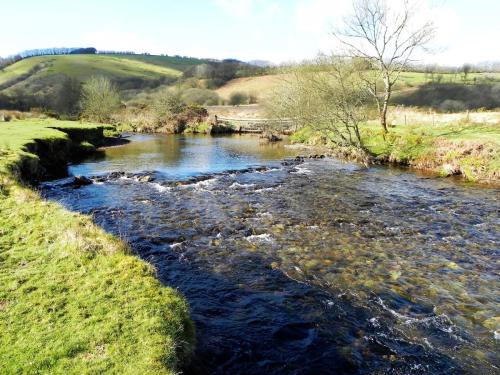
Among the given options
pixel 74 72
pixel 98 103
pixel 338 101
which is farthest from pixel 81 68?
pixel 338 101

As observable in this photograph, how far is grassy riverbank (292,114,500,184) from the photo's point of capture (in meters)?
27.7

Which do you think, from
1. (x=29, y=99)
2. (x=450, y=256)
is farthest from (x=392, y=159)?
(x=29, y=99)

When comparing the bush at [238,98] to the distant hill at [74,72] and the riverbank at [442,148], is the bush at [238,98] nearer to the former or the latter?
the distant hill at [74,72]

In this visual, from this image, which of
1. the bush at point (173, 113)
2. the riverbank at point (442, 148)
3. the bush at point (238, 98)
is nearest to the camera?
the riverbank at point (442, 148)

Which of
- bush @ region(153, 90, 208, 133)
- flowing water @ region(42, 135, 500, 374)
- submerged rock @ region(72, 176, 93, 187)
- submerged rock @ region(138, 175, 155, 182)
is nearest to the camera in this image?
flowing water @ region(42, 135, 500, 374)

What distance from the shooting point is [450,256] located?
47.1 ft

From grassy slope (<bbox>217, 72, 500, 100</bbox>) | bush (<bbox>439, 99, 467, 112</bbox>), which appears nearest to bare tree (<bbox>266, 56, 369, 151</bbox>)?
grassy slope (<bbox>217, 72, 500, 100</bbox>)

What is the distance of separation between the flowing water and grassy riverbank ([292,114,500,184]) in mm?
2964

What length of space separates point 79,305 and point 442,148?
102ft

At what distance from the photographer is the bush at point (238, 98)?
98.8 meters

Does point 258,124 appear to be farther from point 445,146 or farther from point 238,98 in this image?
point 445,146

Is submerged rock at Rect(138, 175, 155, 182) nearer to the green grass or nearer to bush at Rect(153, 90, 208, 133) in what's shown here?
bush at Rect(153, 90, 208, 133)

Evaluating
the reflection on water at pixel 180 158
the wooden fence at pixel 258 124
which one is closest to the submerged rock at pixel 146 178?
the reflection on water at pixel 180 158

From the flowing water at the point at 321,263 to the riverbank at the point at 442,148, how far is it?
9.61 ft
